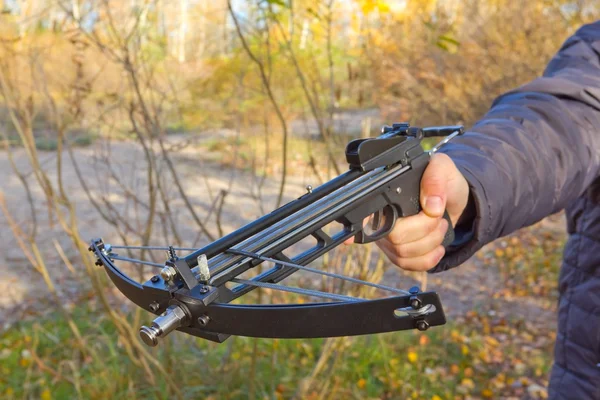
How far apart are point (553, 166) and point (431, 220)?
347 millimetres

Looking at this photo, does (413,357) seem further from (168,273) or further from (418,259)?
(168,273)

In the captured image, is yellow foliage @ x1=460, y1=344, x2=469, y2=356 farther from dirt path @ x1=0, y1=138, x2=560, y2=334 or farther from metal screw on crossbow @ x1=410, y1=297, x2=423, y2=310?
metal screw on crossbow @ x1=410, y1=297, x2=423, y2=310

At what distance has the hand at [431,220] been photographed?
1273mm

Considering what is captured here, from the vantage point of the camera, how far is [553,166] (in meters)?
1.38

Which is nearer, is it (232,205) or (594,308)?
(594,308)

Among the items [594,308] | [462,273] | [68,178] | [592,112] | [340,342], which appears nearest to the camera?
[592,112]

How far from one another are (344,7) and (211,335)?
4128 millimetres

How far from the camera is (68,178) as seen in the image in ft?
33.3

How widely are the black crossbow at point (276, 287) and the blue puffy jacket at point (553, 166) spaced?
347 millimetres

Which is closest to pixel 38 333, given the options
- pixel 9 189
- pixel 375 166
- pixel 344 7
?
pixel 344 7

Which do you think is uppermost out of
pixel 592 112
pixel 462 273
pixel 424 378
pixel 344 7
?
pixel 344 7

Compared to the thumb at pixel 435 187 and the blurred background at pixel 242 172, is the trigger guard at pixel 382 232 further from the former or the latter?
the blurred background at pixel 242 172

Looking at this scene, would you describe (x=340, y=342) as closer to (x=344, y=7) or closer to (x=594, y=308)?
(x=594, y=308)

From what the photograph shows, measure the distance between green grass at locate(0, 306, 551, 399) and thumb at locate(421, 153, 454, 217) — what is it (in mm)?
1971
